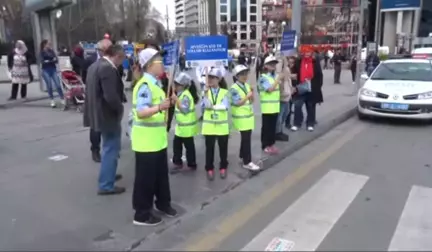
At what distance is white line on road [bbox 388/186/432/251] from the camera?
394cm

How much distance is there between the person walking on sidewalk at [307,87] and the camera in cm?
877

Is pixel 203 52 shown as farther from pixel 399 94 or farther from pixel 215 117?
pixel 399 94

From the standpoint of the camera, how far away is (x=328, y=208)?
484 centimetres

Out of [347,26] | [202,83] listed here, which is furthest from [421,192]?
[347,26]

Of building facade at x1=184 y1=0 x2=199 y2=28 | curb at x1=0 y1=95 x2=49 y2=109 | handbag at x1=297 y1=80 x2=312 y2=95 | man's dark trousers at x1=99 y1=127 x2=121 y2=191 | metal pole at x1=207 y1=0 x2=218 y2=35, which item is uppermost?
building facade at x1=184 y1=0 x2=199 y2=28

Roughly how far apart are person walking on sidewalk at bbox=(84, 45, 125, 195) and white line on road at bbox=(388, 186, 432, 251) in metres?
3.15

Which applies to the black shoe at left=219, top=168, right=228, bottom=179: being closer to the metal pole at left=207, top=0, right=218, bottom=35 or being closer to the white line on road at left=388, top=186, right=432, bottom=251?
the white line on road at left=388, top=186, right=432, bottom=251

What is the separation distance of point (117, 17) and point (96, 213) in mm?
71136

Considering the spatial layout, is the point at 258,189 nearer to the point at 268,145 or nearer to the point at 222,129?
the point at 222,129

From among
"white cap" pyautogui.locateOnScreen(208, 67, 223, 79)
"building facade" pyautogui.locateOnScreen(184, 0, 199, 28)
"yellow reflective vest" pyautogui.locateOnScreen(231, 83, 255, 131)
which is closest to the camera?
"white cap" pyautogui.locateOnScreen(208, 67, 223, 79)

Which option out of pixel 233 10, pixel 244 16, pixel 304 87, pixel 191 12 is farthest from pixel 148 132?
pixel 244 16

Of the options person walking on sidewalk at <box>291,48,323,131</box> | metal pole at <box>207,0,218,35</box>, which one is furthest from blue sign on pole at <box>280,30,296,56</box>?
metal pole at <box>207,0,218,35</box>

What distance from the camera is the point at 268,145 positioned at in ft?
23.3

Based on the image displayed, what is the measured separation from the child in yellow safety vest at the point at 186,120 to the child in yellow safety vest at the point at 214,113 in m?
0.26
